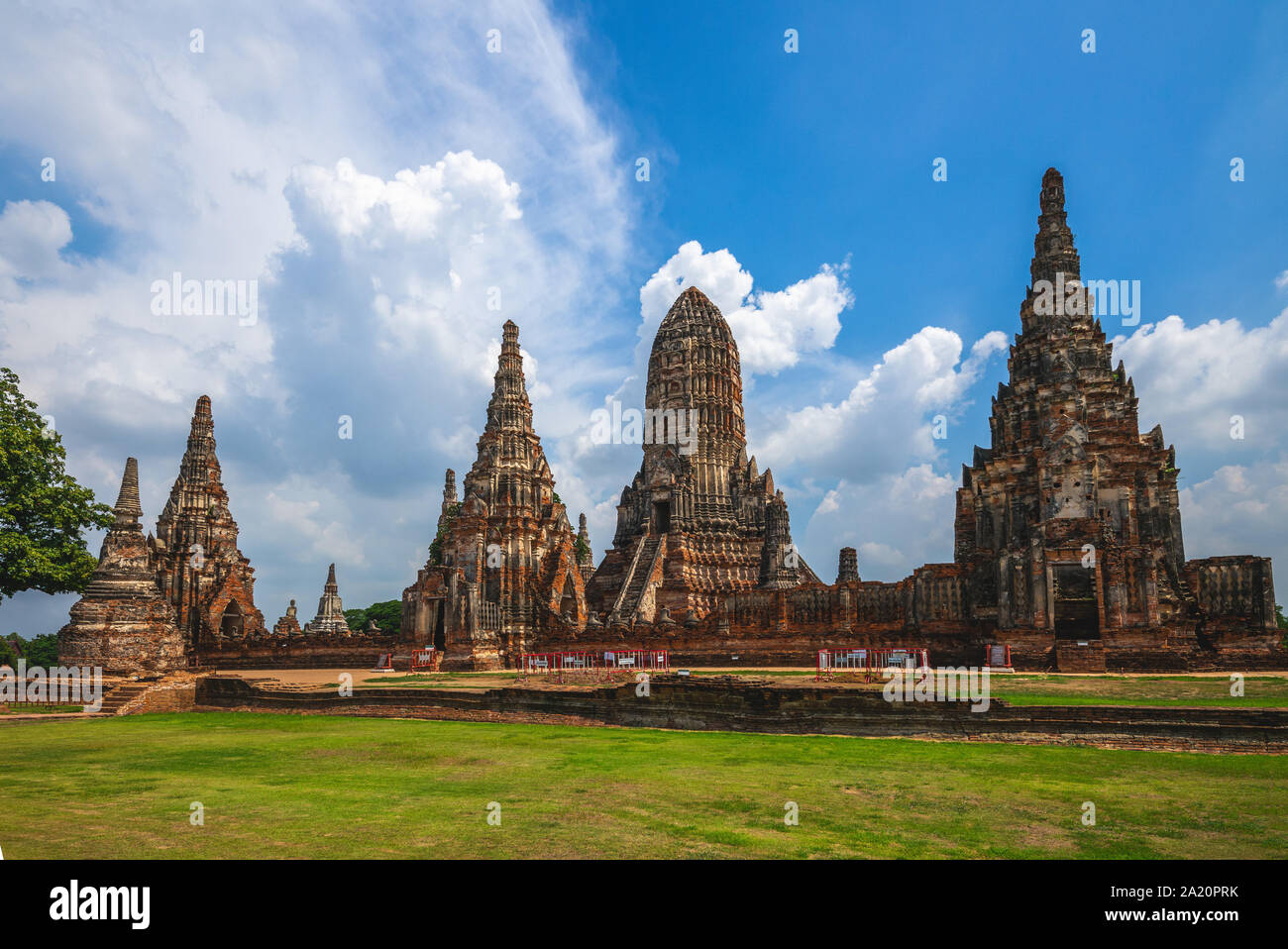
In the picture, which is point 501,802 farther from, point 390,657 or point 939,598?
point 390,657

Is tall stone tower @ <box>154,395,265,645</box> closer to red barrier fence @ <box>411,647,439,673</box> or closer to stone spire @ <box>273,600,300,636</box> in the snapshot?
stone spire @ <box>273,600,300,636</box>

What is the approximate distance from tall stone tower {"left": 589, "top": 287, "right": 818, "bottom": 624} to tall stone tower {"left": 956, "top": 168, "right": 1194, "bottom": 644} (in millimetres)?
11995

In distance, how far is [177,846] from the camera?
588cm

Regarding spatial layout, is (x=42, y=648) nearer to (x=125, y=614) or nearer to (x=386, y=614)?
(x=386, y=614)

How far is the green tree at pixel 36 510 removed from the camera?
2939cm

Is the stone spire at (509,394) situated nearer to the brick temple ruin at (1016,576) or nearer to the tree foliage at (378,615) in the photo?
the brick temple ruin at (1016,576)

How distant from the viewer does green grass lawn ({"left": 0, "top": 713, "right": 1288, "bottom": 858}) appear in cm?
592

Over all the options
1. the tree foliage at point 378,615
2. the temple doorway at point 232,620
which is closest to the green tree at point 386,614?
the tree foliage at point 378,615

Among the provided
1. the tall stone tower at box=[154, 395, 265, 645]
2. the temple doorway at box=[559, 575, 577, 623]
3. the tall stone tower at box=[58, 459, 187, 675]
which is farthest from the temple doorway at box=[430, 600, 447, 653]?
the tall stone tower at box=[154, 395, 265, 645]

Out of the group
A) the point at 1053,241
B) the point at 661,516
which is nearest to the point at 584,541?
the point at 661,516

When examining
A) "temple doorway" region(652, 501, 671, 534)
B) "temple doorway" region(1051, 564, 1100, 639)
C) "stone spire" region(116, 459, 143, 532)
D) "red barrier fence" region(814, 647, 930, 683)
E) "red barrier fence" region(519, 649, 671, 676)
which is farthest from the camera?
"temple doorway" region(652, 501, 671, 534)

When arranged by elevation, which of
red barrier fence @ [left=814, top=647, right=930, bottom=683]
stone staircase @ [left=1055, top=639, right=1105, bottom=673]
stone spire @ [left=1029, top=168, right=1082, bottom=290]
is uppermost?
stone spire @ [left=1029, top=168, right=1082, bottom=290]

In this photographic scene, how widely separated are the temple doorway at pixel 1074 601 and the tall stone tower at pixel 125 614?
2637 centimetres

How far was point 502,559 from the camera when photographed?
34406mm
